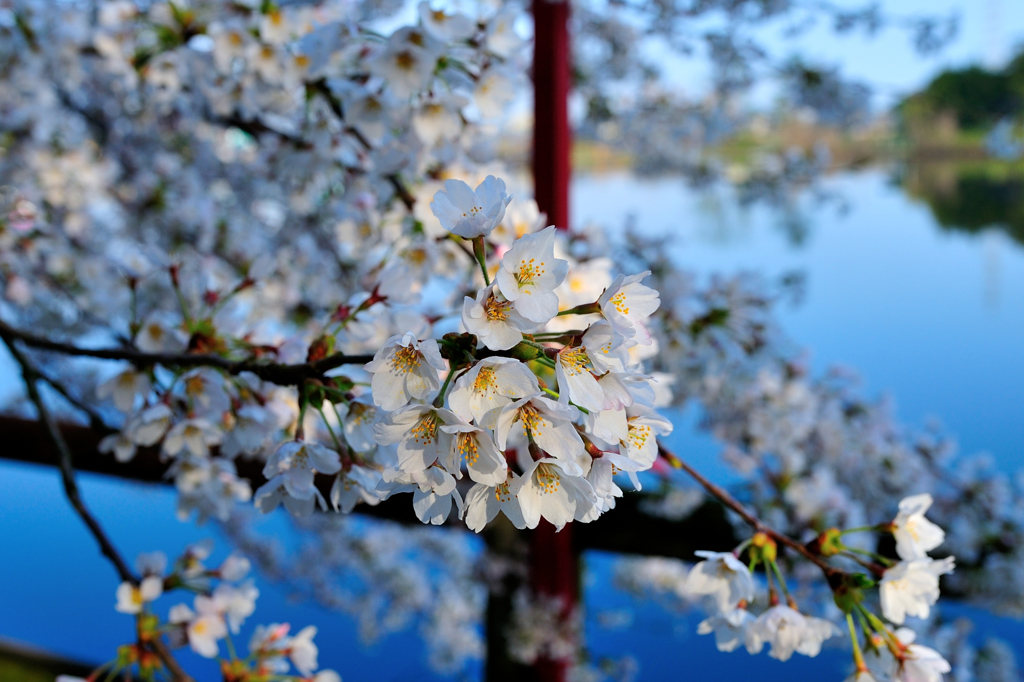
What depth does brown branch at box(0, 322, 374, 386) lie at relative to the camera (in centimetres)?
47

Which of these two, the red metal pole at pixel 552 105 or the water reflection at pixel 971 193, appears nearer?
the red metal pole at pixel 552 105

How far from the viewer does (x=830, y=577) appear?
54cm

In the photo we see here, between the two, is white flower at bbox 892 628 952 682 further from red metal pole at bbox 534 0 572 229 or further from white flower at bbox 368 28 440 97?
red metal pole at bbox 534 0 572 229

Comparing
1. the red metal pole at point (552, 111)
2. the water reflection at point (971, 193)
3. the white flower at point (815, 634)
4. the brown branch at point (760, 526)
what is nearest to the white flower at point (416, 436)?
the brown branch at point (760, 526)

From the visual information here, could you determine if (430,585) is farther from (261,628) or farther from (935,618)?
(261,628)

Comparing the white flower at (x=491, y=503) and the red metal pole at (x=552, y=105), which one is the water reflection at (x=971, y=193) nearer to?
the red metal pole at (x=552, y=105)

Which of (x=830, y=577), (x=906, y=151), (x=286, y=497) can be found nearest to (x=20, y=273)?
(x=286, y=497)

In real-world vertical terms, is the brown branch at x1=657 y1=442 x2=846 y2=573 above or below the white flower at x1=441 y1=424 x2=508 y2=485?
above

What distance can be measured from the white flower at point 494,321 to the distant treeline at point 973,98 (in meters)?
3.73

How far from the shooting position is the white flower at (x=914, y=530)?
57 centimetres

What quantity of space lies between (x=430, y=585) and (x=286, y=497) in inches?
86.5

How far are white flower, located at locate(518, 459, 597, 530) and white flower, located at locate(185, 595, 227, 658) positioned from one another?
50cm

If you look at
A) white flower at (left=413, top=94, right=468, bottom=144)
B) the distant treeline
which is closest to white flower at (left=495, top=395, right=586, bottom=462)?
white flower at (left=413, top=94, right=468, bottom=144)

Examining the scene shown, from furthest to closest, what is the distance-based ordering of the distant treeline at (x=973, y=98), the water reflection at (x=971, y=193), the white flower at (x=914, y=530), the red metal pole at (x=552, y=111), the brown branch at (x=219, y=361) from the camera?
the water reflection at (x=971, y=193)
the distant treeline at (x=973, y=98)
the red metal pole at (x=552, y=111)
the white flower at (x=914, y=530)
the brown branch at (x=219, y=361)
